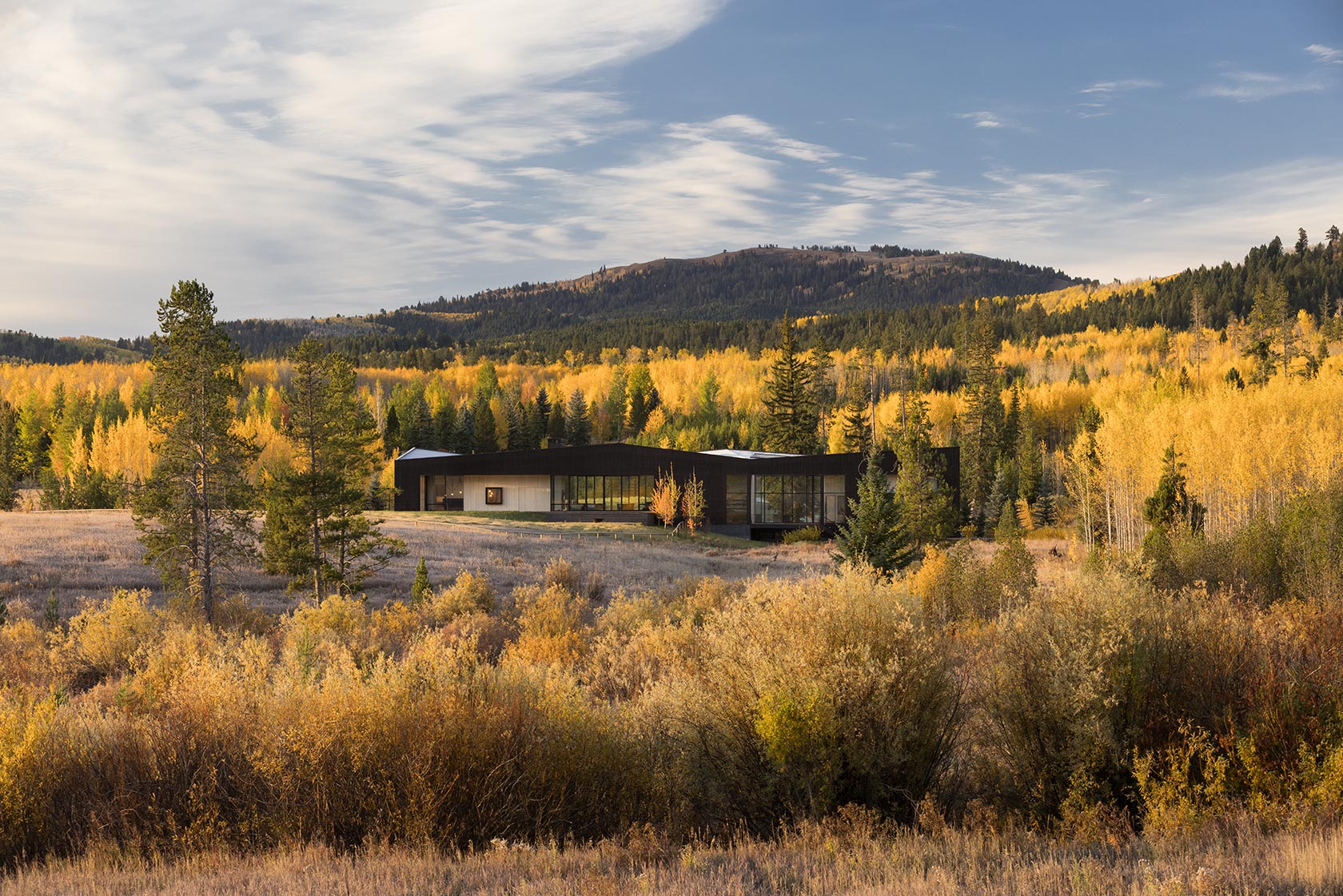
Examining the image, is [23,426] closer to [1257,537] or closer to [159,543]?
[159,543]

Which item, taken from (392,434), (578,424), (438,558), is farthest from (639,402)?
(438,558)

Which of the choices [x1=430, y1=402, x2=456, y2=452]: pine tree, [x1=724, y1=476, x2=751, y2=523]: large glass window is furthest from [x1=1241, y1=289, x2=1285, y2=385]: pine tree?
[x1=430, y1=402, x2=456, y2=452]: pine tree

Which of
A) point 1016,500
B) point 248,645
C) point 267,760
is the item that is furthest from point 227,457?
point 1016,500

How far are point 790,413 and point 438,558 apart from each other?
50551 millimetres

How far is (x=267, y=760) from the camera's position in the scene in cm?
724

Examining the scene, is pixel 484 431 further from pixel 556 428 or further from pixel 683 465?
pixel 683 465

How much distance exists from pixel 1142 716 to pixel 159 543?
21.2 m

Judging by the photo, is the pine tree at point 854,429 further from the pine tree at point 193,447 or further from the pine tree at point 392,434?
the pine tree at point 193,447

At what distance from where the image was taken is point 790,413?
267 ft

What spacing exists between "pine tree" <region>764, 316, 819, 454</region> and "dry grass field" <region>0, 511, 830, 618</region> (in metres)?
28.5

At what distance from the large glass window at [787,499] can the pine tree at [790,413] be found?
2125 centimetres

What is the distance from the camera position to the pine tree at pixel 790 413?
80.1m

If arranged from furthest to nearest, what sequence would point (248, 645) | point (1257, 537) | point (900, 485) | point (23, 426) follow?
A: point (23, 426) < point (900, 485) < point (1257, 537) < point (248, 645)

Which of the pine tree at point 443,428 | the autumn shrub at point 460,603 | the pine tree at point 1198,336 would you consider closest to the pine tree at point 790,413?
the pine tree at point 443,428
